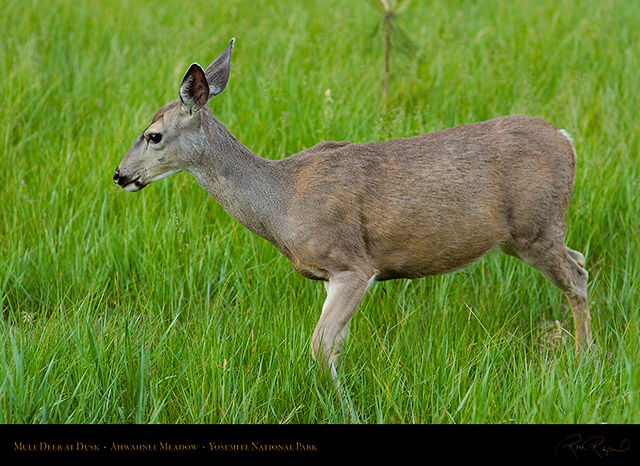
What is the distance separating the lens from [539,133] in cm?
485

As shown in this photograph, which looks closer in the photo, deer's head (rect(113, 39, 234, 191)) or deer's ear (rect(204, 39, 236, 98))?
deer's head (rect(113, 39, 234, 191))

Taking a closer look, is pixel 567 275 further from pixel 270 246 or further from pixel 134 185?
pixel 134 185

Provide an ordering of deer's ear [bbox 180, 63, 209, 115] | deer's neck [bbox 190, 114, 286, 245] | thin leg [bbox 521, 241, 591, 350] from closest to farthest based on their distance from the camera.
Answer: deer's ear [bbox 180, 63, 209, 115] < deer's neck [bbox 190, 114, 286, 245] < thin leg [bbox 521, 241, 591, 350]

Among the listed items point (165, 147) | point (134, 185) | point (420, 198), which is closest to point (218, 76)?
point (165, 147)

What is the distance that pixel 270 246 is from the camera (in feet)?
18.0

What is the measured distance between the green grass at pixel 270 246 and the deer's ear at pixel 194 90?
1066 millimetres

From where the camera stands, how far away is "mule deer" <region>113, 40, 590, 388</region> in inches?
173

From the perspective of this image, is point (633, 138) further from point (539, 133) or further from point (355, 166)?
point (355, 166)
